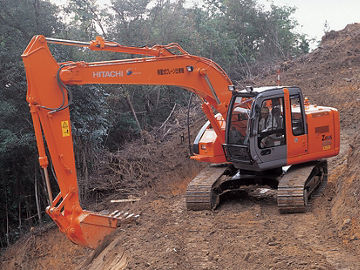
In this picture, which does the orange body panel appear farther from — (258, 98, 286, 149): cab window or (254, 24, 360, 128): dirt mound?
(254, 24, 360, 128): dirt mound

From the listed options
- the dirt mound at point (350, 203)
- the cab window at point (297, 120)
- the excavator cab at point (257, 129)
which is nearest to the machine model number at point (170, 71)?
the excavator cab at point (257, 129)

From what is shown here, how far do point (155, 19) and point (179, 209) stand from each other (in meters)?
13.7

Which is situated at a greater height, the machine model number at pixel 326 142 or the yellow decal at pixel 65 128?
the yellow decal at pixel 65 128

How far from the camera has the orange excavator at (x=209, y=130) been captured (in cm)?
681

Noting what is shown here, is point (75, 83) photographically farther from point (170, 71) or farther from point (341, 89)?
point (341, 89)

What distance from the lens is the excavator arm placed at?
665 centimetres

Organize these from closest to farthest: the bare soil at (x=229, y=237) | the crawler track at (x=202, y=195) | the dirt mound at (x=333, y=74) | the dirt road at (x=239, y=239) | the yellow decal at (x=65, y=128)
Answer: the dirt road at (x=239, y=239)
the bare soil at (x=229, y=237)
the yellow decal at (x=65, y=128)
the crawler track at (x=202, y=195)
the dirt mound at (x=333, y=74)

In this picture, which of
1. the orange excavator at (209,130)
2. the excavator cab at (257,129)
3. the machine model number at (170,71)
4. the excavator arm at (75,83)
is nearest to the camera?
the excavator arm at (75,83)

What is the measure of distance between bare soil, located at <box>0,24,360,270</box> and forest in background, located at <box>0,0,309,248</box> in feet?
7.53

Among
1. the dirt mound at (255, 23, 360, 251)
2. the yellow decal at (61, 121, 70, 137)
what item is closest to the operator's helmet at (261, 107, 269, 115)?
the dirt mound at (255, 23, 360, 251)

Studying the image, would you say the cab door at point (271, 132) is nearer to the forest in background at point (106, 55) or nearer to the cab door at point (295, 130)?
the cab door at point (295, 130)

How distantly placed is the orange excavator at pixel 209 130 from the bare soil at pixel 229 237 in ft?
1.16

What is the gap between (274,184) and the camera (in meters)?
8.48

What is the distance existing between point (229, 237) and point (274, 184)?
7.24ft
